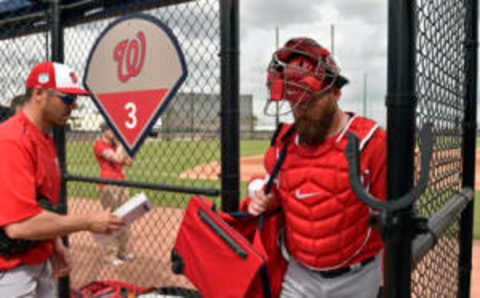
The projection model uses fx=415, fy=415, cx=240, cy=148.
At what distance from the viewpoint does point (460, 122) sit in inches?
104

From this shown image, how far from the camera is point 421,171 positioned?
1.06 metres

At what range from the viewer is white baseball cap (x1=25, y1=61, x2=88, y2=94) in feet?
8.38

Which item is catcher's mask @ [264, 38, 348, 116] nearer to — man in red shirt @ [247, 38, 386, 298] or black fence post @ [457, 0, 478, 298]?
man in red shirt @ [247, 38, 386, 298]

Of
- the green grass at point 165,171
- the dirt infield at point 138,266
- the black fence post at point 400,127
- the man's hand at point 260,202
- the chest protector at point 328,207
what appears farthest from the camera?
the dirt infield at point 138,266

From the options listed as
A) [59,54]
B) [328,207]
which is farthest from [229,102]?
[59,54]

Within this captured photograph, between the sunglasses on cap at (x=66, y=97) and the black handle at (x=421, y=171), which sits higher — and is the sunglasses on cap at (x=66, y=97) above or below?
above

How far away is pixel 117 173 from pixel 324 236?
4.30 metres

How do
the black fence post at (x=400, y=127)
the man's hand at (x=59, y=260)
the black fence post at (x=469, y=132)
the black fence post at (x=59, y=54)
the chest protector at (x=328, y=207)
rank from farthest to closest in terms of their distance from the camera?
the black fence post at (x=59, y=54), the man's hand at (x=59, y=260), the black fence post at (x=469, y=132), the chest protector at (x=328, y=207), the black fence post at (x=400, y=127)

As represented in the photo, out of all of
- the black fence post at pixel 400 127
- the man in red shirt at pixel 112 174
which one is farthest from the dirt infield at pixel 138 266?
the black fence post at pixel 400 127

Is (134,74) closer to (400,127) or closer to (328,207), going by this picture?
(328,207)

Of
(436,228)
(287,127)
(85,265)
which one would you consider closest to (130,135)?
(287,127)

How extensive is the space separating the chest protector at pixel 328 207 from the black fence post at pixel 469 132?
1.12 metres

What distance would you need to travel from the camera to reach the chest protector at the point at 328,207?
1886 millimetres

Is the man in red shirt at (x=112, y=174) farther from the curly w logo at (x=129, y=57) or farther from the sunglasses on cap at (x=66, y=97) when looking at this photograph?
the sunglasses on cap at (x=66, y=97)
